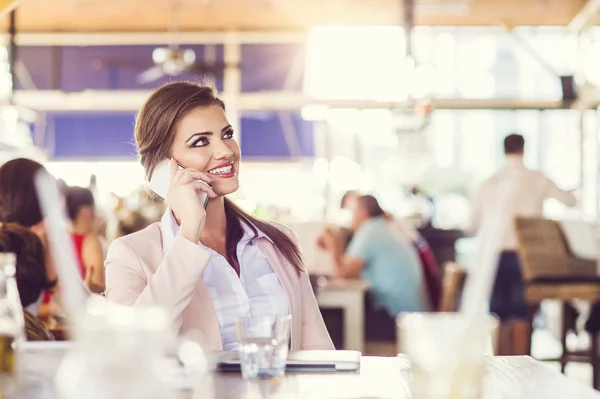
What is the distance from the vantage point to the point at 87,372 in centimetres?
81

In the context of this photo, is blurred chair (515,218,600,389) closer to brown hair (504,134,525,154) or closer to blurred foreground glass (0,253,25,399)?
brown hair (504,134,525,154)

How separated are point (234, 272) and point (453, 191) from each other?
31.4 ft

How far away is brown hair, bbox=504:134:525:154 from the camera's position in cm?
633

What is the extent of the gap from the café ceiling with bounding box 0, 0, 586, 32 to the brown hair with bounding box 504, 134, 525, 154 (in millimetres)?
4212

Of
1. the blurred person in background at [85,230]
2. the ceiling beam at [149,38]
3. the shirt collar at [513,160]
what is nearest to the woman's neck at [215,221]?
the blurred person in background at [85,230]

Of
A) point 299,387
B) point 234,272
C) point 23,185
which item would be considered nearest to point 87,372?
point 299,387

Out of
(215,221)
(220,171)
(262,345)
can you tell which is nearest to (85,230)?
(215,221)

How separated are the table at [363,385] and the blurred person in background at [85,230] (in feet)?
8.05

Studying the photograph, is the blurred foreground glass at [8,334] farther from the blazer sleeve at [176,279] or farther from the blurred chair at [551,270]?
Answer: the blurred chair at [551,270]

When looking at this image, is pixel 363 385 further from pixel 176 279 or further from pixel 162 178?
pixel 162 178

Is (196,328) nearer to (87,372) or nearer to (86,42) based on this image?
(87,372)

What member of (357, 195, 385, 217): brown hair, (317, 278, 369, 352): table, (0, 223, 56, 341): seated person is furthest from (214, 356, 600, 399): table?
(357, 195, 385, 217): brown hair

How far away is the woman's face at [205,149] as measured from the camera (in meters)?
2.18

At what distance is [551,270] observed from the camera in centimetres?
546
